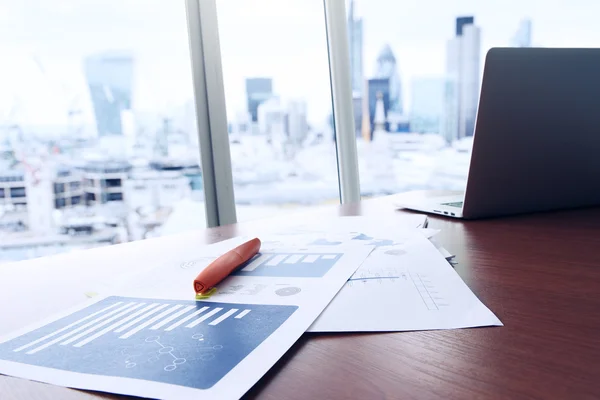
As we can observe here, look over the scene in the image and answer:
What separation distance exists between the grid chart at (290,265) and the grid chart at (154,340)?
0.37 ft

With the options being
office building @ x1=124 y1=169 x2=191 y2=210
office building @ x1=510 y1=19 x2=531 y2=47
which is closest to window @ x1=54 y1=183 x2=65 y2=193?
office building @ x1=124 y1=169 x2=191 y2=210

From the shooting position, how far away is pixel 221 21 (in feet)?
6.29

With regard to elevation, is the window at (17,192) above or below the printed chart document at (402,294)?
above

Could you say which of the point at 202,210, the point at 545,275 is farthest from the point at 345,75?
the point at 545,275

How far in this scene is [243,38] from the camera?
6.75 feet

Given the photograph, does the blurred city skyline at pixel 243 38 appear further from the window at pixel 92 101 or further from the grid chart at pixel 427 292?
the grid chart at pixel 427 292

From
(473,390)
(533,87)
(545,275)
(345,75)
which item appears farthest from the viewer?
(345,75)

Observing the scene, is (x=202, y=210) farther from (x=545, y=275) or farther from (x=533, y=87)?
(x=545, y=275)

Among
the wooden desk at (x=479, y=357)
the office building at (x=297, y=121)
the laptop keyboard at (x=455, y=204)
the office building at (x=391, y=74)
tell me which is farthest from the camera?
the office building at (x=391, y=74)

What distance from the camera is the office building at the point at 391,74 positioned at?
244 centimetres

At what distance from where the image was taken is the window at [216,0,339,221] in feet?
6.71

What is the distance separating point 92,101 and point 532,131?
5.48ft

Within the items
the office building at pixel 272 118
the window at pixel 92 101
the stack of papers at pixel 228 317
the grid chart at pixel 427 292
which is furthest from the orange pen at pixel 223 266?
the office building at pixel 272 118

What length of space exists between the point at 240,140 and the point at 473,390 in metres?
1.86
